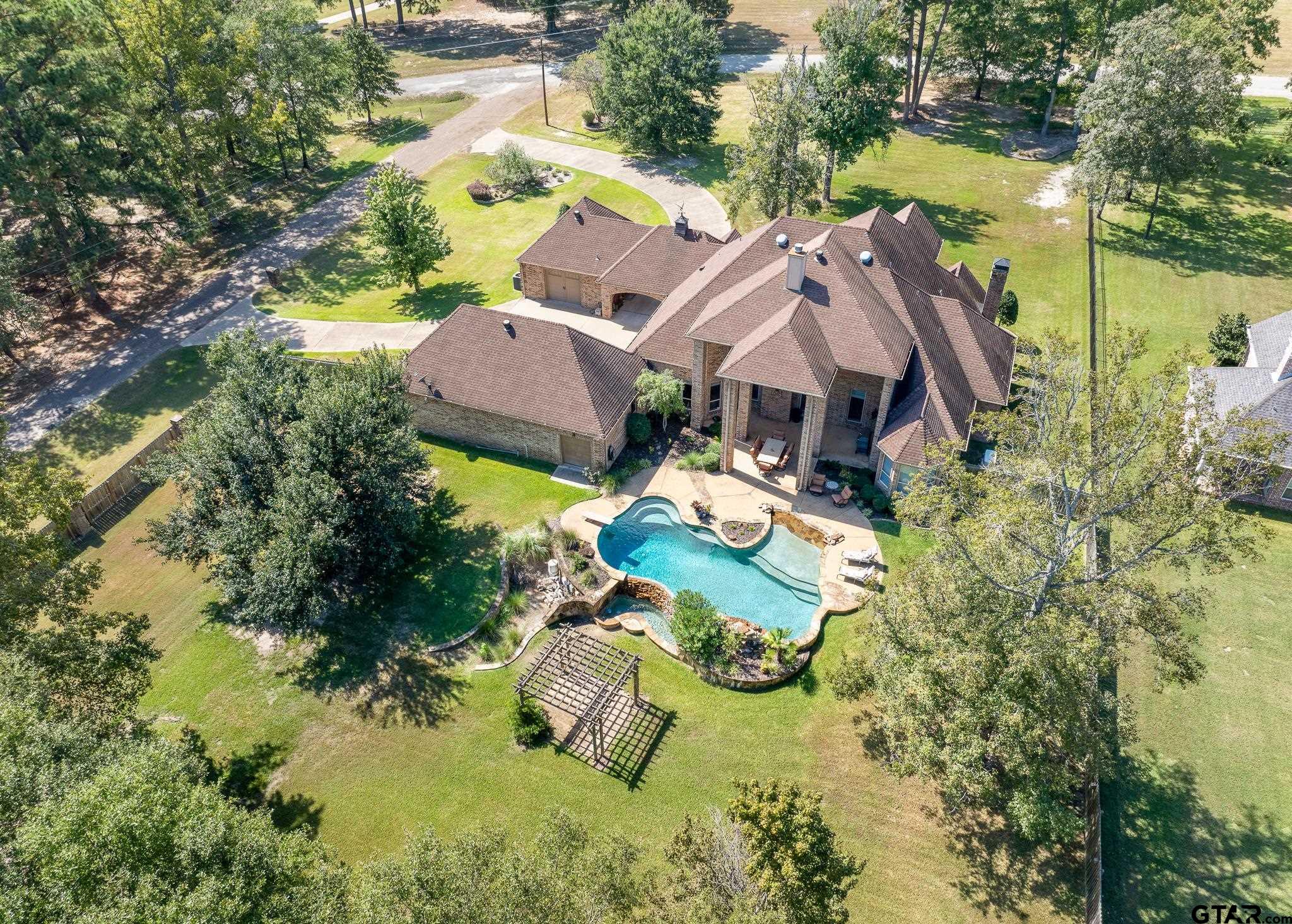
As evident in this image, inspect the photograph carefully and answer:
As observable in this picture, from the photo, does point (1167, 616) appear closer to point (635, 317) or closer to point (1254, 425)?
point (1254, 425)

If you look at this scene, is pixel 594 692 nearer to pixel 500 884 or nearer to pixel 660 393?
pixel 500 884

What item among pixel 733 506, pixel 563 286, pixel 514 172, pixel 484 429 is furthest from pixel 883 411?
pixel 514 172

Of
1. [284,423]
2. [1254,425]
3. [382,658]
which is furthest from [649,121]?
[1254,425]

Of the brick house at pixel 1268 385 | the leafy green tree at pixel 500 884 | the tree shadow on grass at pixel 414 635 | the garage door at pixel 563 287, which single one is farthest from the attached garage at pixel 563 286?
the leafy green tree at pixel 500 884

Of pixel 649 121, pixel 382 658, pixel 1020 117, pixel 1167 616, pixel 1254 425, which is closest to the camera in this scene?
pixel 1254 425

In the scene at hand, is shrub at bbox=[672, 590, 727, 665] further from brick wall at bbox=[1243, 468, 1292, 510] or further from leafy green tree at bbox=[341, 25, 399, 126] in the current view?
leafy green tree at bbox=[341, 25, 399, 126]
